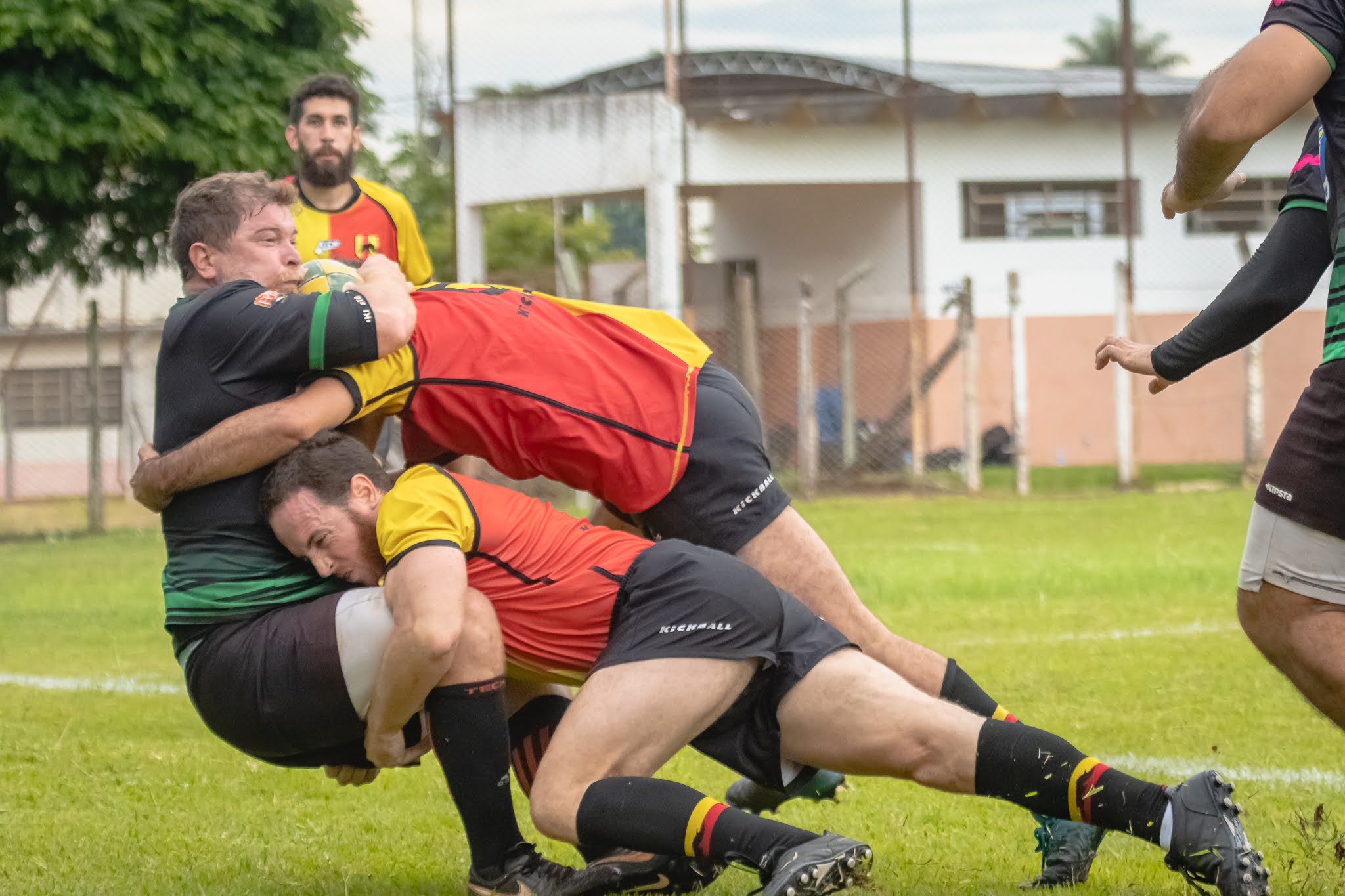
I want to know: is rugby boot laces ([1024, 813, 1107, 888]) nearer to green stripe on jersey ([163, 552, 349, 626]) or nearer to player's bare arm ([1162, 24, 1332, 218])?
player's bare arm ([1162, 24, 1332, 218])

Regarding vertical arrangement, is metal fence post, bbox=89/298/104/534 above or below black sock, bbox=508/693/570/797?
above

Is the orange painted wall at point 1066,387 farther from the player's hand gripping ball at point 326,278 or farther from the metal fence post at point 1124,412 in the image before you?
Result: the player's hand gripping ball at point 326,278

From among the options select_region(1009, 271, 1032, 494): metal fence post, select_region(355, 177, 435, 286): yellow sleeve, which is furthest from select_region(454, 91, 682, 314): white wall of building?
select_region(355, 177, 435, 286): yellow sleeve

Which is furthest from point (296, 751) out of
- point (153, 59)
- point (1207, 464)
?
point (1207, 464)

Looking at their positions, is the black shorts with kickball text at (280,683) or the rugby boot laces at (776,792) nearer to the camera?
the black shorts with kickball text at (280,683)

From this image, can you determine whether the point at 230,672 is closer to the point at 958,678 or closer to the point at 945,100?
the point at 958,678

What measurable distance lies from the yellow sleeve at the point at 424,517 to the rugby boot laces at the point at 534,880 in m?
0.75

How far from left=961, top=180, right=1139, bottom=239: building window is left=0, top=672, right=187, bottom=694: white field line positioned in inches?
743

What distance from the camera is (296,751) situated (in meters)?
3.78

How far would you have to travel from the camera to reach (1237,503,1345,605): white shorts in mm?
3131

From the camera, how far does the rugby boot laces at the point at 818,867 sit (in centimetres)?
296

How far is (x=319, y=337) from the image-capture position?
146 inches

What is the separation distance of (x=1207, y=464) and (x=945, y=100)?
21.9 feet

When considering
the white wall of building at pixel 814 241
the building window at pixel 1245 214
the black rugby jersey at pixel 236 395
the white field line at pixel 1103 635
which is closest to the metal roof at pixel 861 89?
the white wall of building at pixel 814 241
